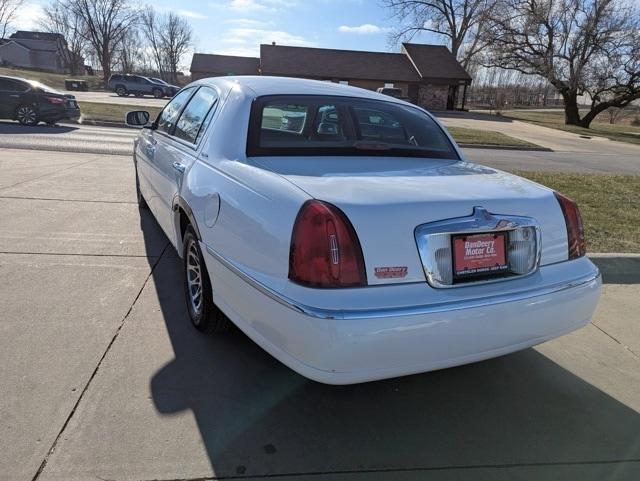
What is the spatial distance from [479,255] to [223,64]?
5663 centimetres

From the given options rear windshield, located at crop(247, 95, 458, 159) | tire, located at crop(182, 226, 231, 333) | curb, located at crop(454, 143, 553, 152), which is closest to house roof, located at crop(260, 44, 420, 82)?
curb, located at crop(454, 143, 553, 152)

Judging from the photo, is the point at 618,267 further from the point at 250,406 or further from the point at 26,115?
the point at 26,115

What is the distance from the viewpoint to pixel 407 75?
48.8 metres

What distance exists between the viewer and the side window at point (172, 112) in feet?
14.3

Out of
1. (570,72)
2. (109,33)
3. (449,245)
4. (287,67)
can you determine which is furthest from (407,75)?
(449,245)

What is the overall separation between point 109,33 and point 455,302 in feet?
262

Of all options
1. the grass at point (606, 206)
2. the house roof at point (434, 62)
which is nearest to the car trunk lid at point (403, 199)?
the grass at point (606, 206)

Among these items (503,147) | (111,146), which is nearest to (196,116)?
(111,146)

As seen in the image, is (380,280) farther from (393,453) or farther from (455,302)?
(393,453)

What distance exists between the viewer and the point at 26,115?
1563 centimetres

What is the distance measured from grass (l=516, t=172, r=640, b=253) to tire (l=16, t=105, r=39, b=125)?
47.1 ft

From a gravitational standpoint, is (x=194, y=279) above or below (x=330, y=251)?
below

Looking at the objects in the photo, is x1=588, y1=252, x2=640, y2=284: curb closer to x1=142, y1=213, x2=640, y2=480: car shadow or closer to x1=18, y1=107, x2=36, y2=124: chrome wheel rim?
x1=142, y1=213, x2=640, y2=480: car shadow

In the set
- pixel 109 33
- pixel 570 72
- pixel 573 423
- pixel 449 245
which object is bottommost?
pixel 573 423
